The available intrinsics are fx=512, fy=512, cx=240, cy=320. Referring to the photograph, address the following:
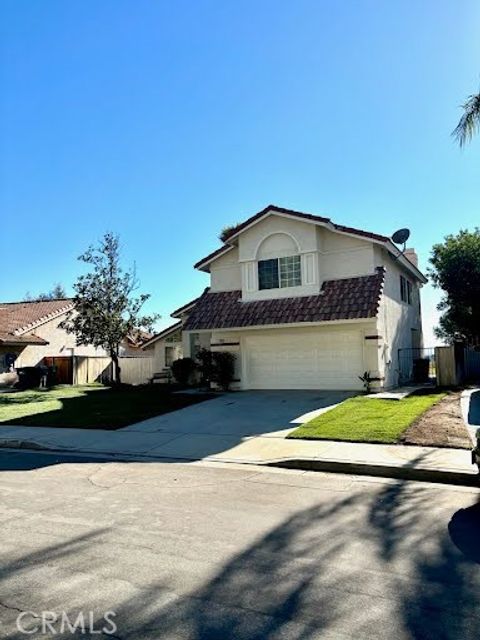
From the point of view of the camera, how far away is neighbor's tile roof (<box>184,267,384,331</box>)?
17891 millimetres

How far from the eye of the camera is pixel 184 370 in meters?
24.5

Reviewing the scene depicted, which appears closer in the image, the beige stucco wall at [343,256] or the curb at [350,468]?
the curb at [350,468]

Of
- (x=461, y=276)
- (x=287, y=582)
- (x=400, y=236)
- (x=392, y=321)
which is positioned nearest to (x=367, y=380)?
(x=392, y=321)

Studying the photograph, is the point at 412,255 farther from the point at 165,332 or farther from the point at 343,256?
the point at 165,332

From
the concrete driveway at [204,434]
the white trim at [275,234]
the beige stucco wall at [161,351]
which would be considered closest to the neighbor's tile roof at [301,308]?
the white trim at [275,234]

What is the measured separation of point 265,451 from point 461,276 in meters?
21.1

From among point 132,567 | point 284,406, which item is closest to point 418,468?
point 132,567

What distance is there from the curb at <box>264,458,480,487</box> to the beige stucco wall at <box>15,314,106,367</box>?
23.4 metres

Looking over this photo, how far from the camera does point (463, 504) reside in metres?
6.34

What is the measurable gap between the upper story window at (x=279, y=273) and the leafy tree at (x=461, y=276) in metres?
11.6

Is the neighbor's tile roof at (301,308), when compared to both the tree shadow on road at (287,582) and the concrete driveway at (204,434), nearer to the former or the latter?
the concrete driveway at (204,434)

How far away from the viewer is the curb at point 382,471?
7406 millimetres

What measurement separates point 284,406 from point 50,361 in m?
19.1

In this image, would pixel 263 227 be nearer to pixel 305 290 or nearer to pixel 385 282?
pixel 305 290
